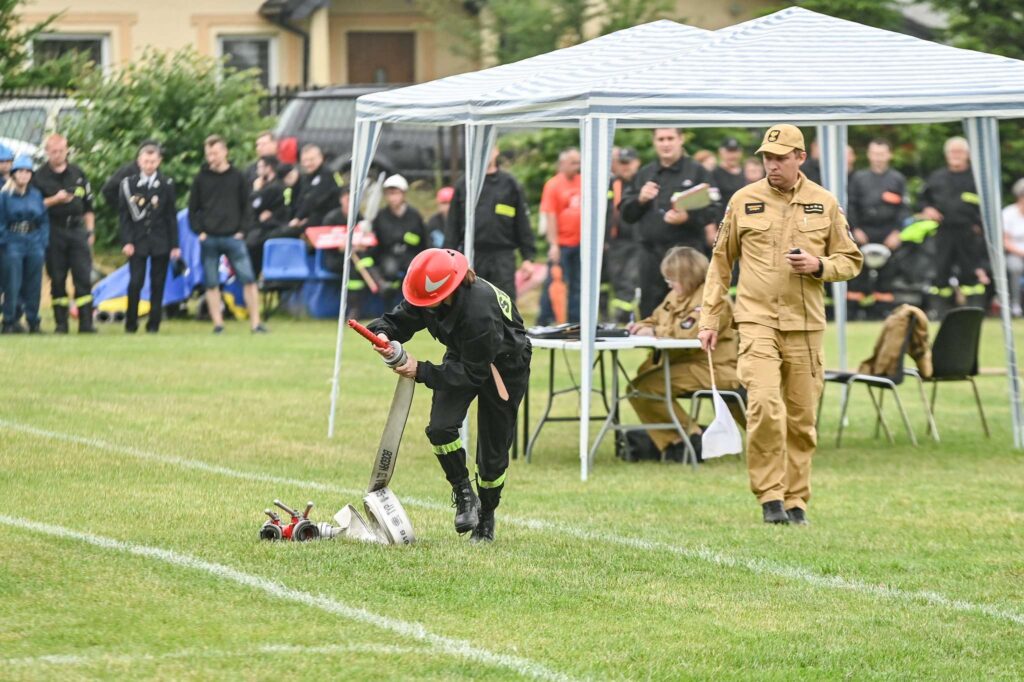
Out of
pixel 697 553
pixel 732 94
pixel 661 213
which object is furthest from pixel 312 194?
pixel 697 553

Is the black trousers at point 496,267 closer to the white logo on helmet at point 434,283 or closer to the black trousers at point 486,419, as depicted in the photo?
the black trousers at point 486,419

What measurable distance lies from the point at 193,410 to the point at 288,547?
6.02 meters

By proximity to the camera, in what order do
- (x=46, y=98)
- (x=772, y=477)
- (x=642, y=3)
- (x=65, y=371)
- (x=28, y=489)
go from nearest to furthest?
(x=772, y=477)
(x=28, y=489)
(x=65, y=371)
(x=46, y=98)
(x=642, y=3)

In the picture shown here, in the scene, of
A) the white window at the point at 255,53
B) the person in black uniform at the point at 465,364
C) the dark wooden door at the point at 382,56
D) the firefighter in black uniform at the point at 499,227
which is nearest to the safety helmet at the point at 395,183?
the firefighter in black uniform at the point at 499,227

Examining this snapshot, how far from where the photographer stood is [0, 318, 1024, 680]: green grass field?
6684 millimetres

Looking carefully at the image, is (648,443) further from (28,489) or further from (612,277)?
(612,277)

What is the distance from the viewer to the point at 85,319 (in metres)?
20.5

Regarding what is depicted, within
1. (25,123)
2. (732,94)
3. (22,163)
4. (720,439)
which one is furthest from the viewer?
(25,123)

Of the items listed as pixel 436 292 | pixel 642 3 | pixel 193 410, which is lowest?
pixel 193 410

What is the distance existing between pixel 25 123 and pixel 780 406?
20.1 m

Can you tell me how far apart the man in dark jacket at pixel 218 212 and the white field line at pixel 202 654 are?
13918 millimetres

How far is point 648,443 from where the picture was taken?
12.9 meters

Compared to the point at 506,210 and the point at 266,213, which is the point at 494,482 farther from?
the point at 266,213

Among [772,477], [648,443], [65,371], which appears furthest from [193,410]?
[772,477]
